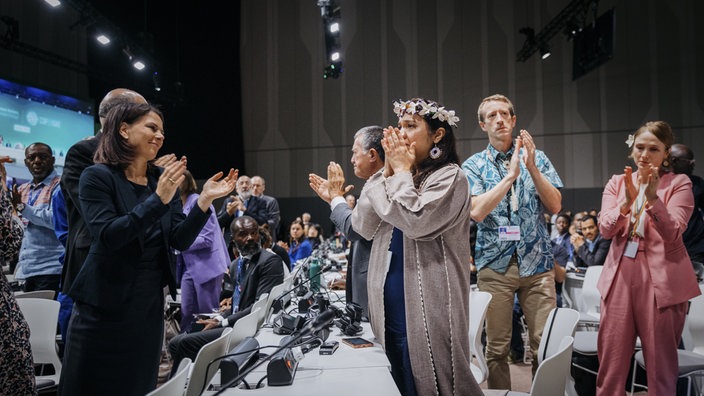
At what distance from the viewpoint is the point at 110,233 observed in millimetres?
1545

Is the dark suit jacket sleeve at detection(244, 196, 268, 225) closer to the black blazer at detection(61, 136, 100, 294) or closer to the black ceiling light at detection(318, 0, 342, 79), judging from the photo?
the black ceiling light at detection(318, 0, 342, 79)

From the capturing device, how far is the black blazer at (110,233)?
5.12ft

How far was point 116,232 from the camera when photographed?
1541 mm

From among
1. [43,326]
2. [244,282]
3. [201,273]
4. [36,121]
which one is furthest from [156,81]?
[43,326]

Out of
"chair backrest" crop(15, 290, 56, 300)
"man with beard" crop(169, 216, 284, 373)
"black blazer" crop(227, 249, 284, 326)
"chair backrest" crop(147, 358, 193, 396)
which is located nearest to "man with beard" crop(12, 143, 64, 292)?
"chair backrest" crop(15, 290, 56, 300)

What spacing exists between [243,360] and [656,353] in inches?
77.0

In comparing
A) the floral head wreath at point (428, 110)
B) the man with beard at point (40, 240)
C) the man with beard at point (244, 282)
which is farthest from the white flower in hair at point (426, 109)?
the man with beard at point (40, 240)

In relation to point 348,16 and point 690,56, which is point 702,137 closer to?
point 690,56

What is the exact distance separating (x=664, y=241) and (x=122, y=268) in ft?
7.83

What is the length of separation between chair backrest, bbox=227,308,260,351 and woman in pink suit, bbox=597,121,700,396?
68.9 inches

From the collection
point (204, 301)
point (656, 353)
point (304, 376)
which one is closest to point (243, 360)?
point (304, 376)

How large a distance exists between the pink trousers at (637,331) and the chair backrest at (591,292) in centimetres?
166

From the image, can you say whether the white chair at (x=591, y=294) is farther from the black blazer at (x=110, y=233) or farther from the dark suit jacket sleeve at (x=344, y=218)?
the black blazer at (x=110, y=233)

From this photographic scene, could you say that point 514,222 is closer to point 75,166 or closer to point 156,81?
point 75,166
